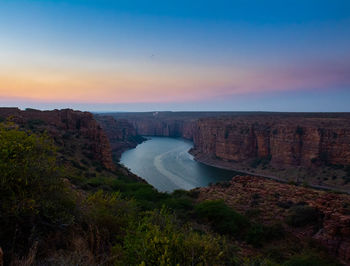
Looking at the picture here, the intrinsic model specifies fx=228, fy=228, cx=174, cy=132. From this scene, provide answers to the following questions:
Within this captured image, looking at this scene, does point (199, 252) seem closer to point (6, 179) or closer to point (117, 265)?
point (117, 265)

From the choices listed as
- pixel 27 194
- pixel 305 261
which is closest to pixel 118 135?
pixel 305 261

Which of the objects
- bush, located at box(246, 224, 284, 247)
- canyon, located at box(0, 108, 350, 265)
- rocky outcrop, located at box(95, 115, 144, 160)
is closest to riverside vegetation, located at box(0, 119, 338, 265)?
canyon, located at box(0, 108, 350, 265)

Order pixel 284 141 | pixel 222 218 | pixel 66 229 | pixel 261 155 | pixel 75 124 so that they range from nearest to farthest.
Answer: pixel 66 229, pixel 222 218, pixel 75 124, pixel 284 141, pixel 261 155

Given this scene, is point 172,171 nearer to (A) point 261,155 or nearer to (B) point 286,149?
(A) point 261,155

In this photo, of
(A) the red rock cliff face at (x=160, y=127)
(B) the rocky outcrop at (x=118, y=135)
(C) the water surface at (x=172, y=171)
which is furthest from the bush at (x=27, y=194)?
(A) the red rock cliff face at (x=160, y=127)

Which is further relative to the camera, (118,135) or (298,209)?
(118,135)

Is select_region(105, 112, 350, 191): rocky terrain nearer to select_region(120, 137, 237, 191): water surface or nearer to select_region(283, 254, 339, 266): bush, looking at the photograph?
select_region(120, 137, 237, 191): water surface

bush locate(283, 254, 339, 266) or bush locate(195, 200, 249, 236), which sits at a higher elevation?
bush locate(283, 254, 339, 266)
